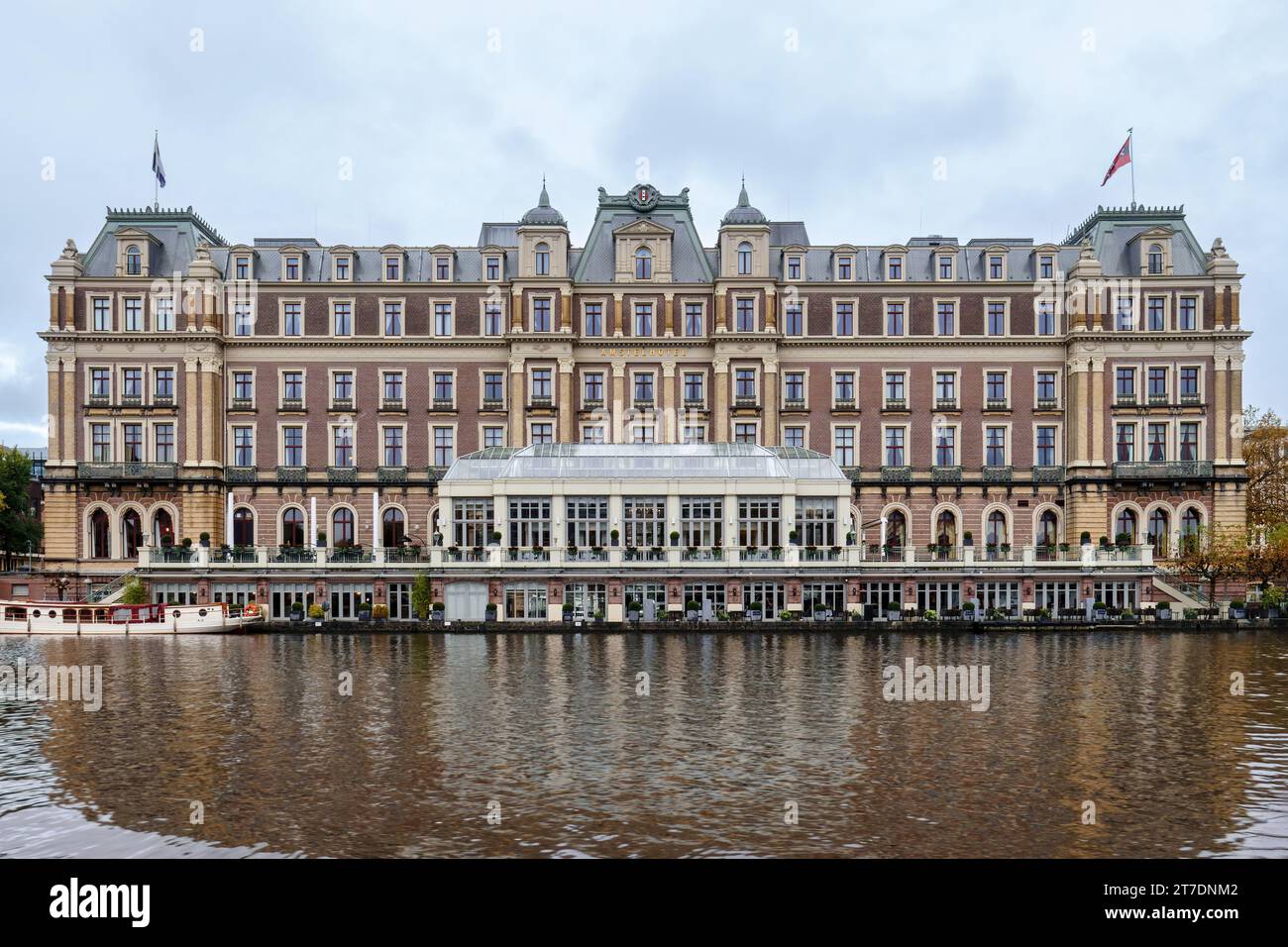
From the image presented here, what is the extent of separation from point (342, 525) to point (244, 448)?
9.78 m

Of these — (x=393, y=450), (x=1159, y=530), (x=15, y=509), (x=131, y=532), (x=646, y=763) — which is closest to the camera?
(x=646, y=763)

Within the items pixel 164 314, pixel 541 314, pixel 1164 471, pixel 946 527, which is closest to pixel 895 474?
pixel 946 527

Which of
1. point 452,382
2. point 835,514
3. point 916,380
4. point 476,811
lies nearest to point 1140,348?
point 916,380

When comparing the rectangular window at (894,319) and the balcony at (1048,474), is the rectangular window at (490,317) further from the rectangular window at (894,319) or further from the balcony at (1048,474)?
the balcony at (1048,474)

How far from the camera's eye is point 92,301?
79188 millimetres

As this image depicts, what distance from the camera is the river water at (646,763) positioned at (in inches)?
708

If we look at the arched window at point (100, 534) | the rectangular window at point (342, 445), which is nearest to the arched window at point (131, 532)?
the arched window at point (100, 534)

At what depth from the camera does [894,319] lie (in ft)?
269

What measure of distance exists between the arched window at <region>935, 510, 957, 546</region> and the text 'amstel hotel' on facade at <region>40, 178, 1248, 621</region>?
171mm

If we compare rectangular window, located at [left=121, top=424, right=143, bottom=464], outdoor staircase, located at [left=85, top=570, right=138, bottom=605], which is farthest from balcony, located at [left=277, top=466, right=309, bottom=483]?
outdoor staircase, located at [left=85, top=570, right=138, bottom=605]

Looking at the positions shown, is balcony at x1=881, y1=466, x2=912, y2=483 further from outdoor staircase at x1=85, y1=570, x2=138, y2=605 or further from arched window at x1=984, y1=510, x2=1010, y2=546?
outdoor staircase at x1=85, y1=570, x2=138, y2=605

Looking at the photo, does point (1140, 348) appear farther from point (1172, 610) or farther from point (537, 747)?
point (537, 747)

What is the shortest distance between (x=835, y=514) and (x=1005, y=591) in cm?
1159

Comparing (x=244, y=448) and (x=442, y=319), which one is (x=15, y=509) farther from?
(x=442, y=319)
